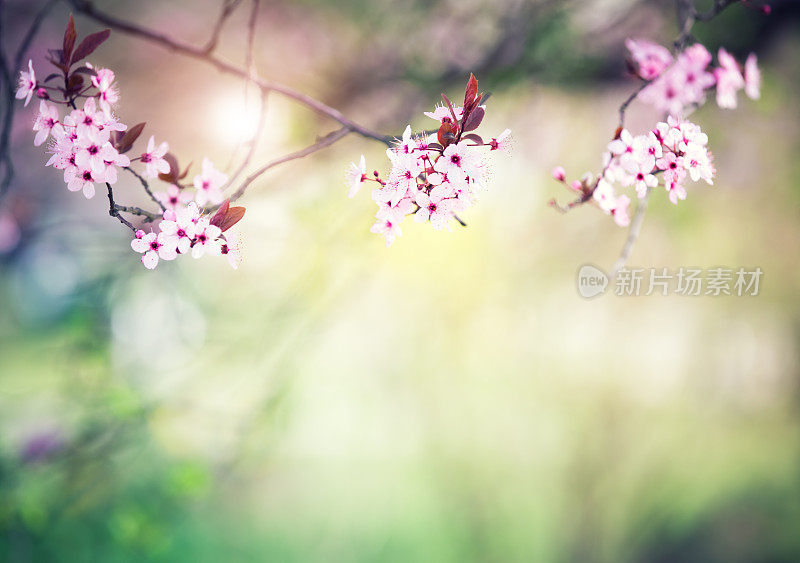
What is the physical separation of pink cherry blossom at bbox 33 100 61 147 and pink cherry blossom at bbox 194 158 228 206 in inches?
7.6

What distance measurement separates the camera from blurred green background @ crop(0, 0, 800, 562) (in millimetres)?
1732

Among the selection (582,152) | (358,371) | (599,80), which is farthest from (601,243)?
(358,371)

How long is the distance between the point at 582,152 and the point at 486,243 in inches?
25.5

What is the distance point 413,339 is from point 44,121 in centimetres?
263

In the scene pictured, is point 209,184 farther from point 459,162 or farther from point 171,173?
point 459,162

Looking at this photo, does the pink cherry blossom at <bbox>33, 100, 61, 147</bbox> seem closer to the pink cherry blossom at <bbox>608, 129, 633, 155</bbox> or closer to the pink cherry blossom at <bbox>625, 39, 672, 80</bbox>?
the pink cherry blossom at <bbox>608, 129, 633, 155</bbox>

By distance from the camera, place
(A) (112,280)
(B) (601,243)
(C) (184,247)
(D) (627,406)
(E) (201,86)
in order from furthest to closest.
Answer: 1. (D) (627,406)
2. (B) (601,243)
3. (E) (201,86)
4. (A) (112,280)
5. (C) (184,247)

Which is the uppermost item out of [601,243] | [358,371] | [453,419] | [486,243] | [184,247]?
[601,243]

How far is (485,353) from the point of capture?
11.4 feet

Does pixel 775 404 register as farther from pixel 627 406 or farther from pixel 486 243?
pixel 486 243

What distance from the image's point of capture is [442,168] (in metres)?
0.70

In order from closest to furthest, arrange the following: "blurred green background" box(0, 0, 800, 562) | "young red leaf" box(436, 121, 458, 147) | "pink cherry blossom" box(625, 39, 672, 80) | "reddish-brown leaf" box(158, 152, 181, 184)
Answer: "young red leaf" box(436, 121, 458, 147) → "reddish-brown leaf" box(158, 152, 181, 184) → "pink cherry blossom" box(625, 39, 672, 80) → "blurred green background" box(0, 0, 800, 562)

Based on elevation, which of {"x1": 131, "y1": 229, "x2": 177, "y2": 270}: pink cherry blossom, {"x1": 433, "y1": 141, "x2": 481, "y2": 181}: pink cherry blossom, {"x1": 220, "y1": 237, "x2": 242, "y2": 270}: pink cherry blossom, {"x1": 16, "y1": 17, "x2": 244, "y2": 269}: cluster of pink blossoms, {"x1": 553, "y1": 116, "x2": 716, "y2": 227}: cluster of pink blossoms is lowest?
{"x1": 131, "y1": 229, "x2": 177, "y2": 270}: pink cherry blossom

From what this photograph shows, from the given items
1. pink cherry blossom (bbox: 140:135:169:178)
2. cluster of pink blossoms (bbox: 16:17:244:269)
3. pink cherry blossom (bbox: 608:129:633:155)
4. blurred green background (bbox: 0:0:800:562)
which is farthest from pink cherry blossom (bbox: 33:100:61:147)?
blurred green background (bbox: 0:0:800:562)
